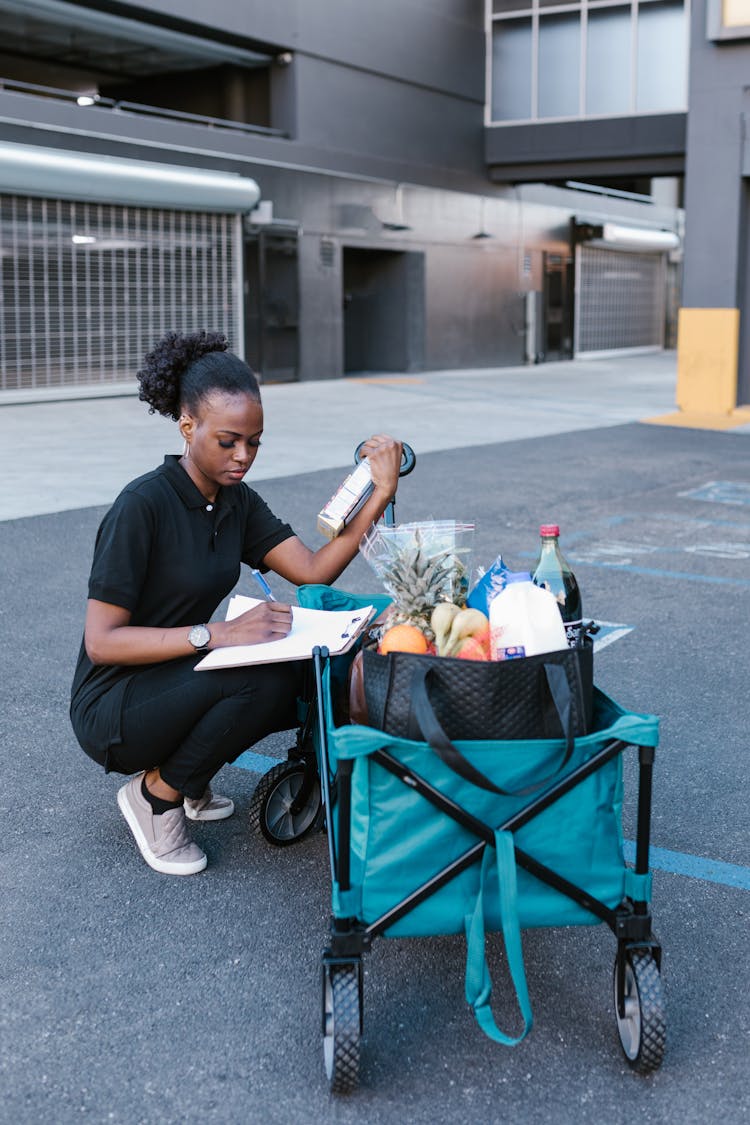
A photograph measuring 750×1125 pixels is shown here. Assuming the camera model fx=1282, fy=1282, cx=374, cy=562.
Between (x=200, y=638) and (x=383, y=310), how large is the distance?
927 inches

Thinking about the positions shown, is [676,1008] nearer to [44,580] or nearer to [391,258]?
[44,580]

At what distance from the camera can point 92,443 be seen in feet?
43.7

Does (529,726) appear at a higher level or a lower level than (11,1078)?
higher

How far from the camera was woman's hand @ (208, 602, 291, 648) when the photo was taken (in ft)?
10.1

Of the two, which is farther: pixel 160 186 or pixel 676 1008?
pixel 160 186

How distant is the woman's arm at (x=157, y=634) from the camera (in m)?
3.08

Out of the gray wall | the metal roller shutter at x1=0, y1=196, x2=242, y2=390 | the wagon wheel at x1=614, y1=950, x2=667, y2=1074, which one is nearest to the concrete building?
the metal roller shutter at x1=0, y1=196, x2=242, y2=390

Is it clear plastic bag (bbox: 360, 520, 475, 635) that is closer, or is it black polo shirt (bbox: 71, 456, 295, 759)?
clear plastic bag (bbox: 360, 520, 475, 635)

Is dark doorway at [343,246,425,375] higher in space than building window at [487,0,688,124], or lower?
lower

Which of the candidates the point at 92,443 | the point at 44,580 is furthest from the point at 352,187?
the point at 44,580

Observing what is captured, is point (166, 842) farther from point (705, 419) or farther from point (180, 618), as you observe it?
point (705, 419)

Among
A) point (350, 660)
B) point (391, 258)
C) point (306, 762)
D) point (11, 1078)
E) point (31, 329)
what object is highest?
point (391, 258)

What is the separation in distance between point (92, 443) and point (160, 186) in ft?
23.1

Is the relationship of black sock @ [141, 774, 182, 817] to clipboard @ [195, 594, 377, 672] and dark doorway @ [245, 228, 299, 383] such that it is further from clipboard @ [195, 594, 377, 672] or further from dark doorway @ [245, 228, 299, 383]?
dark doorway @ [245, 228, 299, 383]
